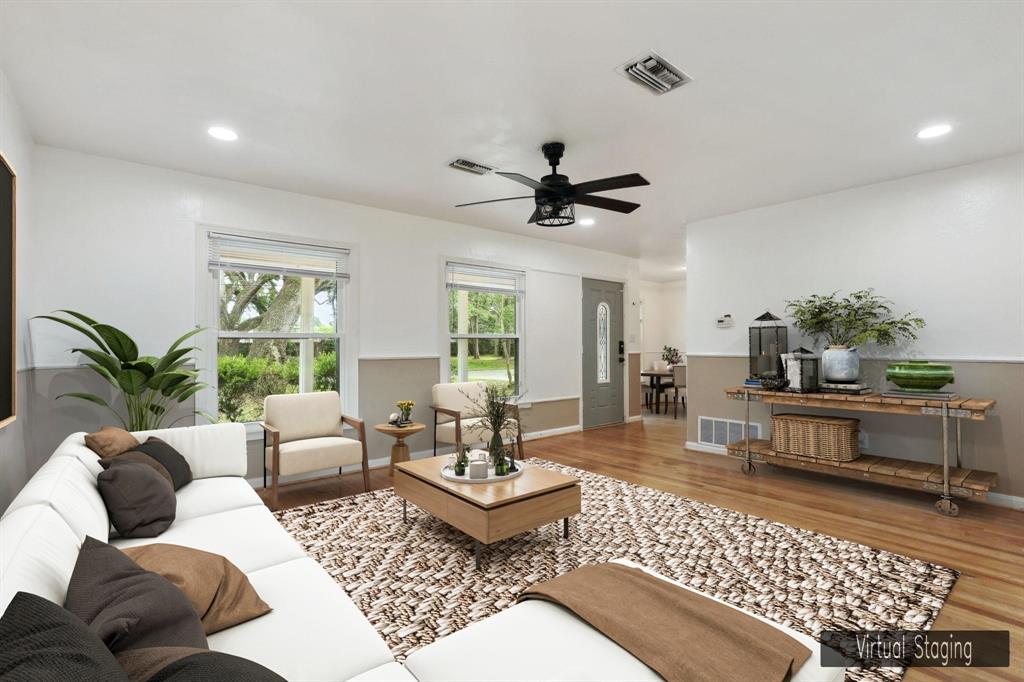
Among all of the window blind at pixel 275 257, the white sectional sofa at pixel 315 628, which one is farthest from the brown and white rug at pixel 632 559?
the window blind at pixel 275 257

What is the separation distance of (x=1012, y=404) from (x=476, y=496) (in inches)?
169

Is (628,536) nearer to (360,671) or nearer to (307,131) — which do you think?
(360,671)

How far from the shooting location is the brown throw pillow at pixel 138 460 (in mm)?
2412

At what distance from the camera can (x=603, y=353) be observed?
7.44m

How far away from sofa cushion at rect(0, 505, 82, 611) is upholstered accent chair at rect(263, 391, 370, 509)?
7.47 feet

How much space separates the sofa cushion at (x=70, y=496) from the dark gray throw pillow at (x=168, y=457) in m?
0.51

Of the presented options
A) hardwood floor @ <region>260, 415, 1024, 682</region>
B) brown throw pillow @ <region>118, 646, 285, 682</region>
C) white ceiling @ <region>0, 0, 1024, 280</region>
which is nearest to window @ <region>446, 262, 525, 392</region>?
hardwood floor @ <region>260, 415, 1024, 682</region>

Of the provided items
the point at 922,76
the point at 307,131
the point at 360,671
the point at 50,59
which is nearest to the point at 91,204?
the point at 50,59

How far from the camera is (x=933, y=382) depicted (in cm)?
380

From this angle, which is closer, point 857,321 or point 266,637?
point 266,637

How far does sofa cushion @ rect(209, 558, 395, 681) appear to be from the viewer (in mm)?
1279

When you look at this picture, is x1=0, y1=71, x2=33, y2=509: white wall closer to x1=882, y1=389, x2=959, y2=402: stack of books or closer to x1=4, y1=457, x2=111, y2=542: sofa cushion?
x1=4, y1=457, x2=111, y2=542: sofa cushion

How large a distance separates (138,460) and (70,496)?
0.79 metres

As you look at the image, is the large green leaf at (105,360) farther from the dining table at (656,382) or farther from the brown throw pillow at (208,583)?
the dining table at (656,382)
